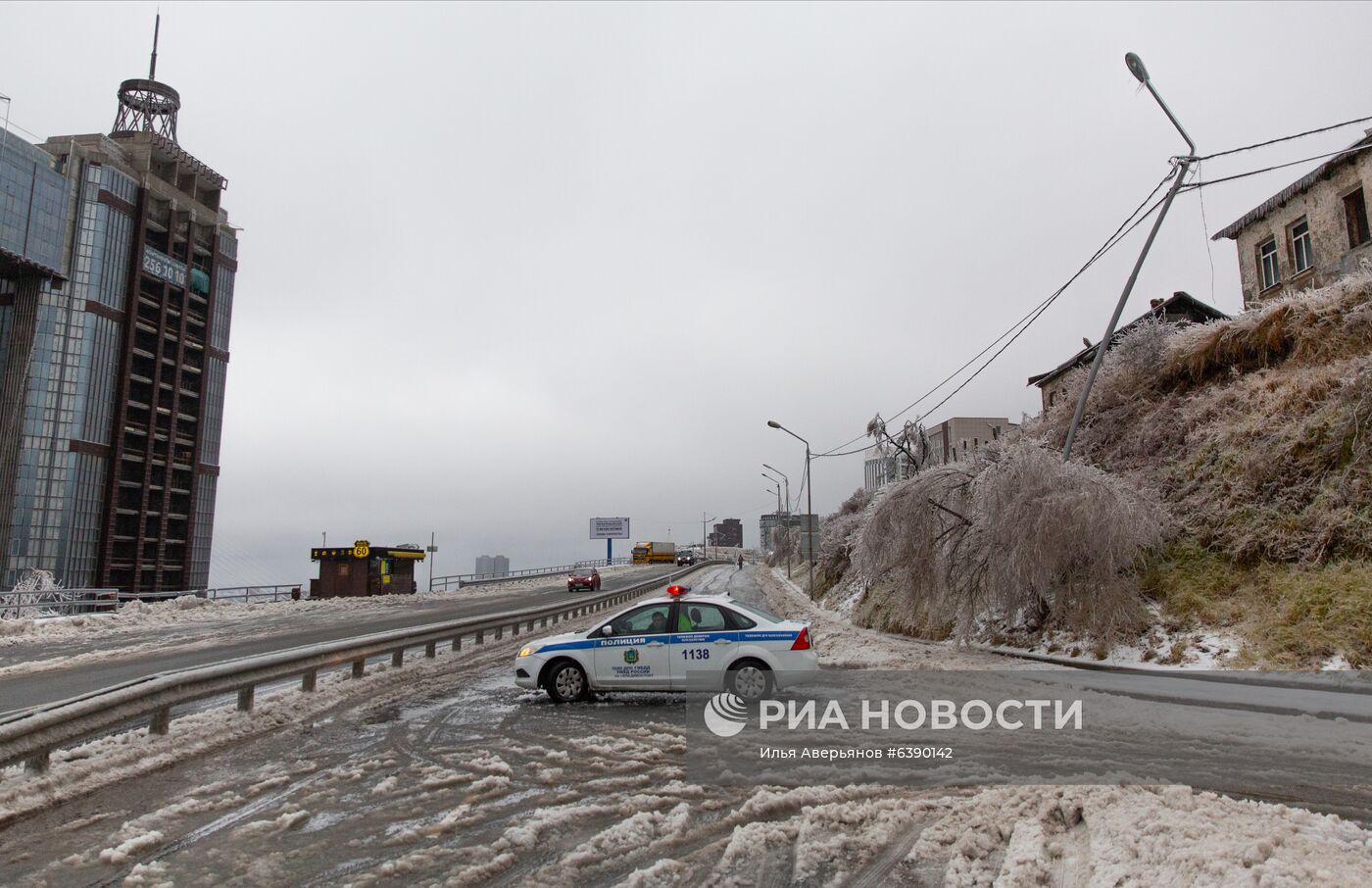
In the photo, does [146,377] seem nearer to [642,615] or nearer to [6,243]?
[6,243]

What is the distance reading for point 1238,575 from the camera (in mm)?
15211

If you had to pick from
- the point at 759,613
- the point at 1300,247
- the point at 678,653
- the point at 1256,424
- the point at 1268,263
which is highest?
the point at 1268,263

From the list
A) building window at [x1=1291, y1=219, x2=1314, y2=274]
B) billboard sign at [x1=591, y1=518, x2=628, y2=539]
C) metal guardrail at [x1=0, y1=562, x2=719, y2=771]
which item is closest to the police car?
metal guardrail at [x1=0, y1=562, x2=719, y2=771]

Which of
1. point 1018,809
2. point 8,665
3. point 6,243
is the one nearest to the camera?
point 1018,809

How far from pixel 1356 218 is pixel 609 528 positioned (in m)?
137

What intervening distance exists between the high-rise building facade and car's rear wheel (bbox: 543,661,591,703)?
283 feet

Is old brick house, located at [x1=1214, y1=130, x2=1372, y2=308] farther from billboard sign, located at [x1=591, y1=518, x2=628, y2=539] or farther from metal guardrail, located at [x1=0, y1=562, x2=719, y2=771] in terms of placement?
billboard sign, located at [x1=591, y1=518, x2=628, y2=539]

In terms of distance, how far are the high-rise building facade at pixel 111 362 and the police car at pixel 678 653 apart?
283 feet

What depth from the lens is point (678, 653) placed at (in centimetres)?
1046

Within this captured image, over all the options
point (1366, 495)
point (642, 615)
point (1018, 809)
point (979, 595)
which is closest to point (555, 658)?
point (642, 615)

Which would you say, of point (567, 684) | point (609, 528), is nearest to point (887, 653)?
point (567, 684)

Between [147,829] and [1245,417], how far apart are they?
72.0 ft

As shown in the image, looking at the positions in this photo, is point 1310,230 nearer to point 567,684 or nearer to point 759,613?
point 759,613

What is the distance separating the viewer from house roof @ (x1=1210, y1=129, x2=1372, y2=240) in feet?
82.2
